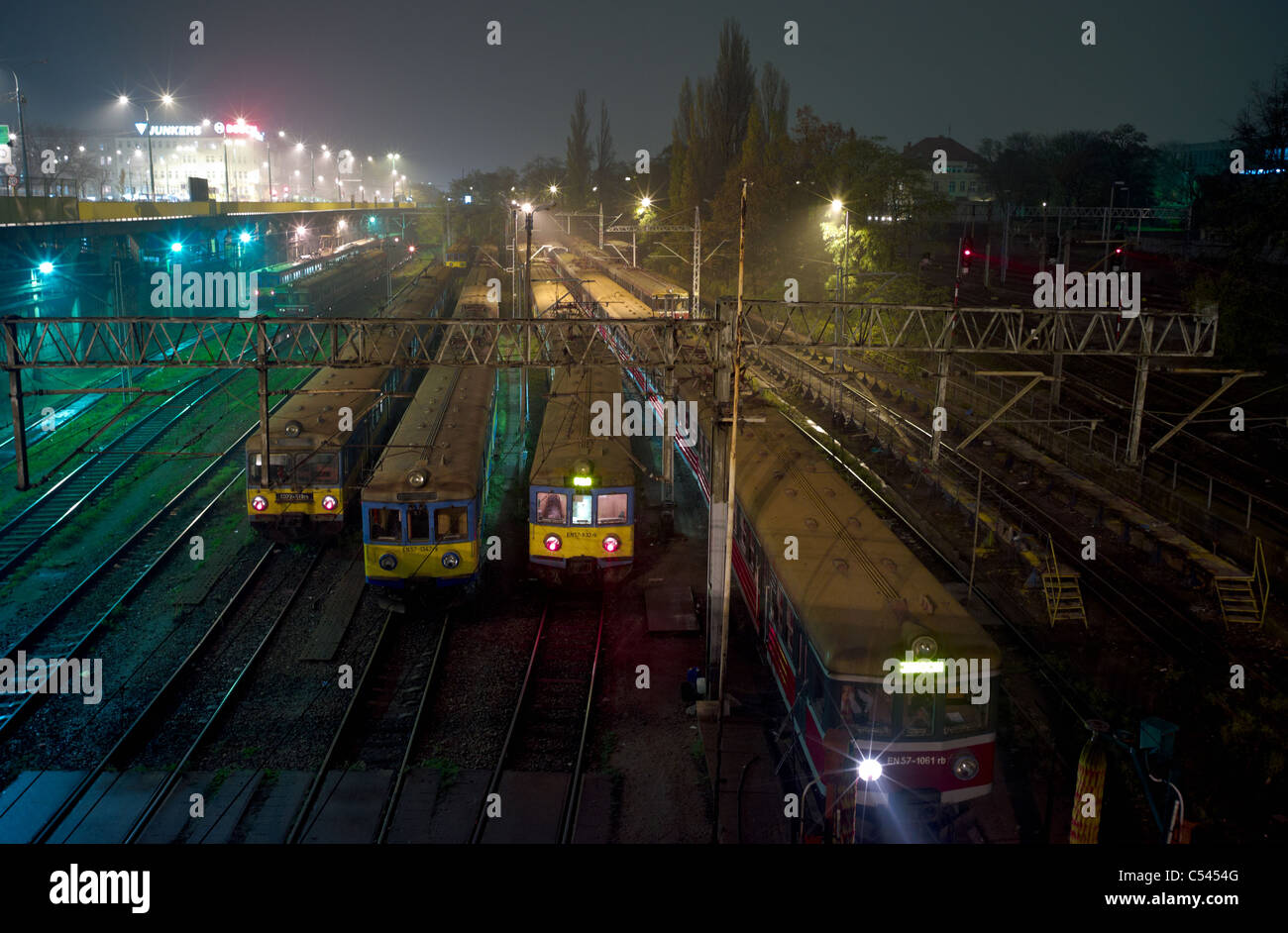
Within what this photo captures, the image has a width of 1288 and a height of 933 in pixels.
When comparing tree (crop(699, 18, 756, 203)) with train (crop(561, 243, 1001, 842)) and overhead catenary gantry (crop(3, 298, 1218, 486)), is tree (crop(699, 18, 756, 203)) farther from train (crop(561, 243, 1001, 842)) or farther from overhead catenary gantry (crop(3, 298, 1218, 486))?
train (crop(561, 243, 1001, 842))

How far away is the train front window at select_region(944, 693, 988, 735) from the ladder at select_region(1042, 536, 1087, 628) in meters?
Result: 9.01

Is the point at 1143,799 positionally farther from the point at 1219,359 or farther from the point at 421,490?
the point at 1219,359

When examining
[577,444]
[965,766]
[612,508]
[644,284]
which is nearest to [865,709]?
[965,766]

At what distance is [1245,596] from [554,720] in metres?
13.7

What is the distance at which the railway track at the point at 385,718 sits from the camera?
12.1 metres

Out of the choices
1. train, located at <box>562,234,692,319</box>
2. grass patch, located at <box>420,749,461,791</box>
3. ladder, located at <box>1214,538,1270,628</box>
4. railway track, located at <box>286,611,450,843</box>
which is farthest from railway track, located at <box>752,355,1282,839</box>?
train, located at <box>562,234,692,319</box>

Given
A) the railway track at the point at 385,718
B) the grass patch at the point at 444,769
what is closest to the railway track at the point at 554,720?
the grass patch at the point at 444,769

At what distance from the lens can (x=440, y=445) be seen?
1858 centimetres

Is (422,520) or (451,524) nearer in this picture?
(422,520)

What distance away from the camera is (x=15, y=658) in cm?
1577

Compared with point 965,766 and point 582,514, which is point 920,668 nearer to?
point 965,766

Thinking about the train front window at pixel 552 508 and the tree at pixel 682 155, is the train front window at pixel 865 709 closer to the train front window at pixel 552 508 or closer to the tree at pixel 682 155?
the train front window at pixel 552 508

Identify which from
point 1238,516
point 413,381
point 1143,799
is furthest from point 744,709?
point 413,381
